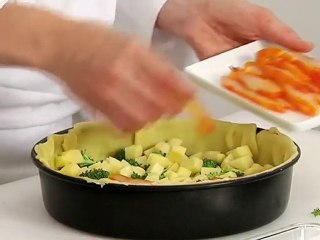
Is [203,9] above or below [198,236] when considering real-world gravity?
above

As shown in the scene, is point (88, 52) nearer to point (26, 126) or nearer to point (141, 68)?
point (141, 68)

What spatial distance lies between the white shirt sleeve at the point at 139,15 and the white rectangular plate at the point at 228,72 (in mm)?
161

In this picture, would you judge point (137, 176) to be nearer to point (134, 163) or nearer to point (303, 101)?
point (134, 163)

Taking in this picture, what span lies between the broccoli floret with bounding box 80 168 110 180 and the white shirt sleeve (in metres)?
0.31

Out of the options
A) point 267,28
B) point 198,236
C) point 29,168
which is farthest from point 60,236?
point 267,28

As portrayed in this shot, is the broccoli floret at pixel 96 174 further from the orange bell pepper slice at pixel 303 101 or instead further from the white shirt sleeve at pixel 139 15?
the white shirt sleeve at pixel 139 15

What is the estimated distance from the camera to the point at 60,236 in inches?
29.5

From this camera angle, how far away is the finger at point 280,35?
0.93 metres

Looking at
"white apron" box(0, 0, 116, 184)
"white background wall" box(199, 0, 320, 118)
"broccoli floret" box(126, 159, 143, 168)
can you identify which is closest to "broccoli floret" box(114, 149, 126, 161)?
"broccoli floret" box(126, 159, 143, 168)

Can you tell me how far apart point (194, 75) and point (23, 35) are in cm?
19

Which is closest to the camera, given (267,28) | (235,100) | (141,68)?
(141,68)

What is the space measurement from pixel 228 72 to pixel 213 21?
0.20 meters

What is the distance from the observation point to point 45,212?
2.63 ft

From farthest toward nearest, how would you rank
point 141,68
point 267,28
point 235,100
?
point 267,28 < point 235,100 < point 141,68
